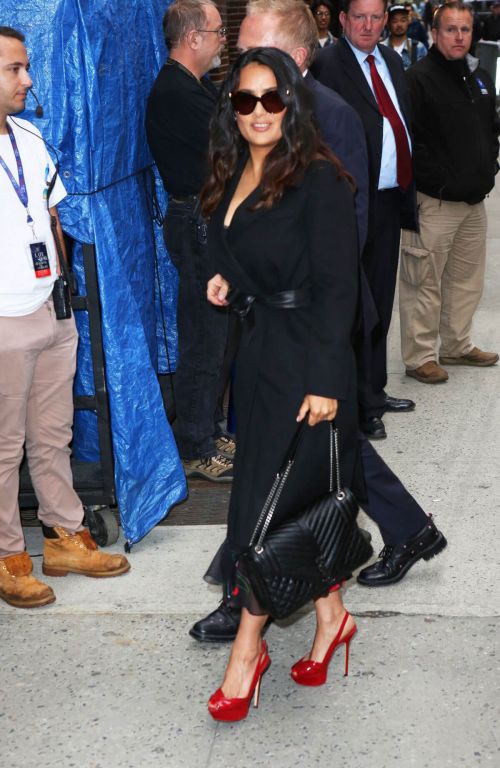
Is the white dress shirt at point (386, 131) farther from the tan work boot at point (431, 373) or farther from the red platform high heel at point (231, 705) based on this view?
the red platform high heel at point (231, 705)

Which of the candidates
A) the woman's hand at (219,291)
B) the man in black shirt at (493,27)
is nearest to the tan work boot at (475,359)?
the woman's hand at (219,291)

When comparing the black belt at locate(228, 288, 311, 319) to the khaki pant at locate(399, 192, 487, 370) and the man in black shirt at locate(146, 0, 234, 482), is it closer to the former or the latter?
the man in black shirt at locate(146, 0, 234, 482)

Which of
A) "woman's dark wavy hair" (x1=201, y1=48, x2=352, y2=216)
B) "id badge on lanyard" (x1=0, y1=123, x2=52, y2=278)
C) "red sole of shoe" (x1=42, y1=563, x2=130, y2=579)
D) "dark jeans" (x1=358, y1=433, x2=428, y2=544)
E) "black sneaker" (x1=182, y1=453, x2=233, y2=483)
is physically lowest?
"black sneaker" (x1=182, y1=453, x2=233, y2=483)

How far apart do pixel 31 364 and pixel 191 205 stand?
1.44 meters

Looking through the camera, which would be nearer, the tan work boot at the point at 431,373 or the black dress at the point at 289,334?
the black dress at the point at 289,334

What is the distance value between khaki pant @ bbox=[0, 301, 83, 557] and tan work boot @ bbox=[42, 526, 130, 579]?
49 mm

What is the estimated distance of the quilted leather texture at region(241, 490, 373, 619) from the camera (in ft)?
11.1

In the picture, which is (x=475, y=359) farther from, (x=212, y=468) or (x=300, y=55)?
(x=300, y=55)

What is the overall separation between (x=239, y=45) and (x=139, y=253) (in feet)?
3.84

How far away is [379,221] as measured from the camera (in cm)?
604

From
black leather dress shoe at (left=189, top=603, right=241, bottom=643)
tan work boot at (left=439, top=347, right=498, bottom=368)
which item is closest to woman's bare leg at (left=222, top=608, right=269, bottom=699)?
black leather dress shoe at (left=189, top=603, right=241, bottom=643)

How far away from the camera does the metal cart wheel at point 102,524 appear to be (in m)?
4.88

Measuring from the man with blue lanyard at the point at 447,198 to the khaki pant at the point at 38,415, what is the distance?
284 centimetres

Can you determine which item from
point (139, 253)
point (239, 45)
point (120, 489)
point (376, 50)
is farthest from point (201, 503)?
point (376, 50)
